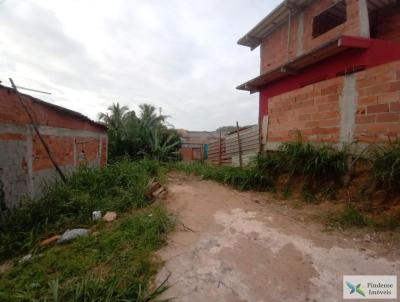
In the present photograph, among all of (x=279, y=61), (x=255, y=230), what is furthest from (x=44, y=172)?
(x=279, y=61)

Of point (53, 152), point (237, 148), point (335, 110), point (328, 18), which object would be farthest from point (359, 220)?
point (328, 18)

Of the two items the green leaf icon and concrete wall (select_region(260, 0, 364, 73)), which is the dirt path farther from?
concrete wall (select_region(260, 0, 364, 73))

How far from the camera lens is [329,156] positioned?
3904mm

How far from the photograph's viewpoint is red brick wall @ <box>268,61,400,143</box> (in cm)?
325

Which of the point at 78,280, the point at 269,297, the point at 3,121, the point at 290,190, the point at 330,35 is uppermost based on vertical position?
the point at 330,35

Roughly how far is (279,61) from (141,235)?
7479 millimetres

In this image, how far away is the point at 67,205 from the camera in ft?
12.9

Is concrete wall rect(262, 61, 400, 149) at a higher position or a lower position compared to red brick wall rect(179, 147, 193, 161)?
higher

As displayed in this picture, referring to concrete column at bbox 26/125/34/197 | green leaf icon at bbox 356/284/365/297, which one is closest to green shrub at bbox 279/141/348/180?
green leaf icon at bbox 356/284/365/297

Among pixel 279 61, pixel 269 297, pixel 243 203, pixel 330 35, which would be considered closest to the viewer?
pixel 269 297

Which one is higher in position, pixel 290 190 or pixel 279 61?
pixel 279 61

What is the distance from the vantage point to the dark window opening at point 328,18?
6254 mm

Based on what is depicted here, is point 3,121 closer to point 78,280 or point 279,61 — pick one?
point 78,280

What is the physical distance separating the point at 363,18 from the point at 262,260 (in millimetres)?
6033
